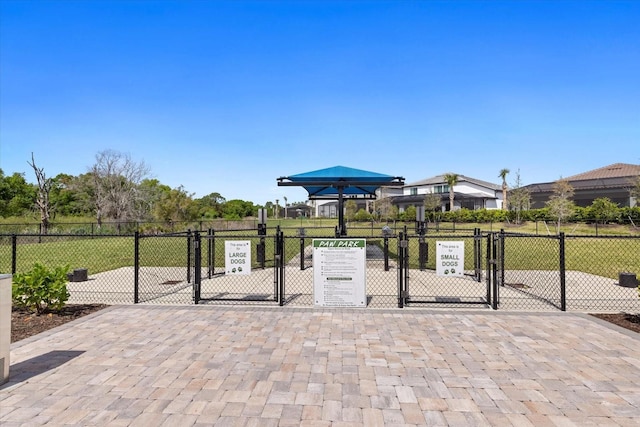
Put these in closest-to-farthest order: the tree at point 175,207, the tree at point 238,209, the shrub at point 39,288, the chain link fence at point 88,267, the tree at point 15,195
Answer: the shrub at point 39,288
the chain link fence at point 88,267
the tree at point 175,207
the tree at point 15,195
the tree at point 238,209

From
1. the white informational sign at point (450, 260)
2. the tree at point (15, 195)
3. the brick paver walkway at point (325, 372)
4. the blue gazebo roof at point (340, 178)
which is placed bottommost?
the brick paver walkway at point (325, 372)

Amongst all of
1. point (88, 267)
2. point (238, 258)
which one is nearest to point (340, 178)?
point (238, 258)

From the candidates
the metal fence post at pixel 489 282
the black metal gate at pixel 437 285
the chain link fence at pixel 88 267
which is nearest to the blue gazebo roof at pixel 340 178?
the black metal gate at pixel 437 285

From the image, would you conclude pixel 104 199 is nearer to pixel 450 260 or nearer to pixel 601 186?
pixel 450 260

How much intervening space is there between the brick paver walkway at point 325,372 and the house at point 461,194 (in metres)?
59.6

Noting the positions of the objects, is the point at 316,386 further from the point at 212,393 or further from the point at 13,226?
the point at 13,226

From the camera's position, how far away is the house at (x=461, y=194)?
63312 mm

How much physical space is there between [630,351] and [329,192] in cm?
1528

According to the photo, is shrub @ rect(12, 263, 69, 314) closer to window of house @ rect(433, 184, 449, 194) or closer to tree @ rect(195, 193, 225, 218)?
tree @ rect(195, 193, 225, 218)

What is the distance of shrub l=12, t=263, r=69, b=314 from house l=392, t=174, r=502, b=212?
60.7 meters

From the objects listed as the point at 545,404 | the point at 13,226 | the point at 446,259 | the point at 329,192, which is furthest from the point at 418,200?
the point at 545,404

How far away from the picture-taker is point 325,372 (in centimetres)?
432

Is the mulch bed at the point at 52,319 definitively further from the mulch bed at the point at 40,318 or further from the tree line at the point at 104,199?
the tree line at the point at 104,199

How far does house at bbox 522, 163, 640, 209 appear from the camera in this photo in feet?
135
